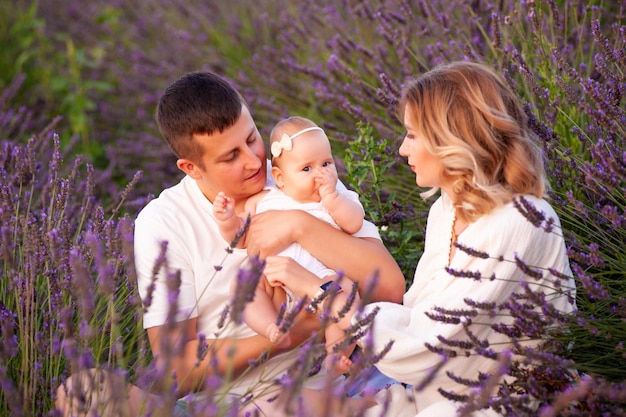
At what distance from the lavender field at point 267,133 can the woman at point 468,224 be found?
113 millimetres

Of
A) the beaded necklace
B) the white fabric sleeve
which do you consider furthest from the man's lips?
the beaded necklace

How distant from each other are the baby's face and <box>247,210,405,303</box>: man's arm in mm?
103

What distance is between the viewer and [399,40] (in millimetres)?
3381

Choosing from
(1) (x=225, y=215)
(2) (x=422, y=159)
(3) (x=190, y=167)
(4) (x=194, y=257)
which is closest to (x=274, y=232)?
(1) (x=225, y=215)

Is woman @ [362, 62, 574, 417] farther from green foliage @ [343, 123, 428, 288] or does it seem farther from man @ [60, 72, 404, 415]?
green foliage @ [343, 123, 428, 288]

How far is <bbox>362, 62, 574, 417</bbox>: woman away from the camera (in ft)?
6.64

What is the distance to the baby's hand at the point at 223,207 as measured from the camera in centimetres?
238

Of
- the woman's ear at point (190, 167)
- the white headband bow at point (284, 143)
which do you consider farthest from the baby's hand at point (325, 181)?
the woman's ear at point (190, 167)

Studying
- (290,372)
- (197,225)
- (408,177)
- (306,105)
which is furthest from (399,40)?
(290,372)

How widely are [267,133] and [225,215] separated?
1680mm

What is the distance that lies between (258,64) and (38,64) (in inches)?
65.5

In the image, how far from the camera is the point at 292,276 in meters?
2.29

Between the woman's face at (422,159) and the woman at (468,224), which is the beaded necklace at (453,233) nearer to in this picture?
the woman at (468,224)

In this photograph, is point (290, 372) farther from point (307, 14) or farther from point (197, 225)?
point (307, 14)
